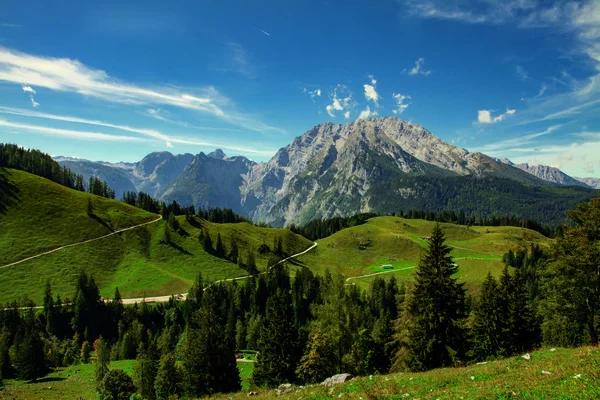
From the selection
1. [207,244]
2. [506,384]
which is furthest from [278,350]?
[207,244]

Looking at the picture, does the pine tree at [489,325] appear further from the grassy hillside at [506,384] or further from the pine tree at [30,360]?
the pine tree at [30,360]

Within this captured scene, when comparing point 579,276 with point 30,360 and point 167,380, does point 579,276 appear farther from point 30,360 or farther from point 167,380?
point 30,360

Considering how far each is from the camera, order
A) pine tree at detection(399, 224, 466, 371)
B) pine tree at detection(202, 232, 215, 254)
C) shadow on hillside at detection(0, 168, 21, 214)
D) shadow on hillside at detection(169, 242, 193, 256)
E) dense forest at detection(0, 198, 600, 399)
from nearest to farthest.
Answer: pine tree at detection(399, 224, 466, 371) → dense forest at detection(0, 198, 600, 399) → shadow on hillside at detection(0, 168, 21, 214) → shadow on hillside at detection(169, 242, 193, 256) → pine tree at detection(202, 232, 215, 254)

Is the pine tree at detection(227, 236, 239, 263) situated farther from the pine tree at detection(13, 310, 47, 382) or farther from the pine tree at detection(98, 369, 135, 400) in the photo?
the pine tree at detection(98, 369, 135, 400)

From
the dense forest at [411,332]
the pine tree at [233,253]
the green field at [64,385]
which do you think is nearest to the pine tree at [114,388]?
the dense forest at [411,332]

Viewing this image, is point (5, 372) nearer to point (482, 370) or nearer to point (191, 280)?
point (191, 280)

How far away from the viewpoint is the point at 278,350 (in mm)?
46500

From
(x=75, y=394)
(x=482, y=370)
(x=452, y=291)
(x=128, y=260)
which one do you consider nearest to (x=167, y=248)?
(x=128, y=260)

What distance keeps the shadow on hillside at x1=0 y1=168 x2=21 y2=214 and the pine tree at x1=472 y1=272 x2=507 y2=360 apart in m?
197

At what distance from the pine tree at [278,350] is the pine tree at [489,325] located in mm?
24666

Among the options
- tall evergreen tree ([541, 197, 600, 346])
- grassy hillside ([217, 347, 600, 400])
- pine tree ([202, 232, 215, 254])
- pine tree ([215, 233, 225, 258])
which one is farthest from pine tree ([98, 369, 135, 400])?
pine tree ([202, 232, 215, 254])

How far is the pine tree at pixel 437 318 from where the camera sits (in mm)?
34406

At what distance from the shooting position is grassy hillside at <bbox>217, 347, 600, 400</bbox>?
14.2 meters

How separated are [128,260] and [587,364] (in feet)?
526
